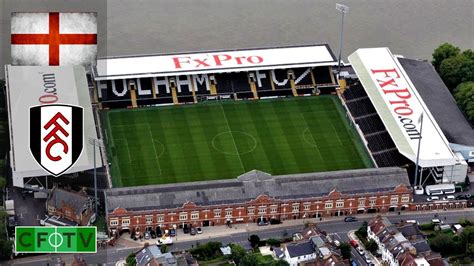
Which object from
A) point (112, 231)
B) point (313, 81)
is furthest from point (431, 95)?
point (112, 231)

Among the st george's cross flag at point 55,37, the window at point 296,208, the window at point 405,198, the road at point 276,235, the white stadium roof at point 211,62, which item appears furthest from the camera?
the white stadium roof at point 211,62

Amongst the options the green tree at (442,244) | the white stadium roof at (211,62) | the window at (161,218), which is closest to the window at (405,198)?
the green tree at (442,244)

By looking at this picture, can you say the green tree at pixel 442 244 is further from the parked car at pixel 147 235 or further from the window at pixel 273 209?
the parked car at pixel 147 235

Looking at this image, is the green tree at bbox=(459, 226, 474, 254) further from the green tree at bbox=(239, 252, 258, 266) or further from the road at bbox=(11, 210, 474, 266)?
the green tree at bbox=(239, 252, 258, 266)

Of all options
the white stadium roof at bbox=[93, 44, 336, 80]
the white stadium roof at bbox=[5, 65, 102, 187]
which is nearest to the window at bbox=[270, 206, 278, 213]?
the white stadium roof at bbox=[5, 65, 102, 187]

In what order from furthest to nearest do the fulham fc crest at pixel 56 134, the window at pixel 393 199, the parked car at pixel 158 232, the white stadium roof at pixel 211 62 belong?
1. the white stadium roof at pixel 211 62
2. the window at pixel 393 199
3. the parked car at pixel 158 232
4. the fulham fc crest at pixel 56 134

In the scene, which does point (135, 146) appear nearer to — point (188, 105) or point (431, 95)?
point (188, 105)
